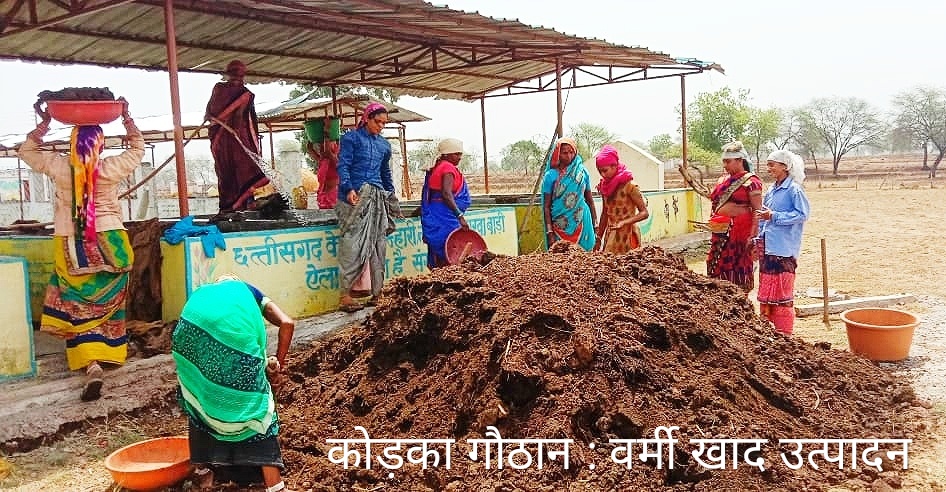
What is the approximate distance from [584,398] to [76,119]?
3.39 m

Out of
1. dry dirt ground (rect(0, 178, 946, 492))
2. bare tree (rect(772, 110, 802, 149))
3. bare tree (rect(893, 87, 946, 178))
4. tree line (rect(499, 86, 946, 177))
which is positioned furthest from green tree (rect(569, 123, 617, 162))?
dry dirt ground (rect(0, 178, 946, 492))

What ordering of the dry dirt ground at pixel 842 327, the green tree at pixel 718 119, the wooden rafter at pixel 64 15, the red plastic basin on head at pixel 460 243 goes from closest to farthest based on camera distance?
the dry dirt ground at pixel 842 327, the wooden rafter at pixel 64 15, the red plastic basin on head at pixel 460 243, the green tree at pixel 718 119

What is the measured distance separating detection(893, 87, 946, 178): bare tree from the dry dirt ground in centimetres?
4165

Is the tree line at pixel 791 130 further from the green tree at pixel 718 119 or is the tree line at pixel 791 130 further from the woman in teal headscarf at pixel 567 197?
the woman in teal headscarf at pixel 567 197

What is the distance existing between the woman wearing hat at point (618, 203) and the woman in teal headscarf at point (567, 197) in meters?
0.47

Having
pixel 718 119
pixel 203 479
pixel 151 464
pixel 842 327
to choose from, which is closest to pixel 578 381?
pixel 203 479

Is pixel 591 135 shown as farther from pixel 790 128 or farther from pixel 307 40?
pixel 307 40

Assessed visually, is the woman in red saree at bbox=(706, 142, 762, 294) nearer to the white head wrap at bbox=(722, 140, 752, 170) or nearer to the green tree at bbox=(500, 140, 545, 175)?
the white head wrap at bbox=(722, 140, 752, 170)

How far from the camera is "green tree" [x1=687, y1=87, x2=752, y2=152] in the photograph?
4028cm

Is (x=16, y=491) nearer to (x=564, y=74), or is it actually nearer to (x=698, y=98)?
(x=564, y=74)

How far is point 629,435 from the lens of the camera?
3.20 m

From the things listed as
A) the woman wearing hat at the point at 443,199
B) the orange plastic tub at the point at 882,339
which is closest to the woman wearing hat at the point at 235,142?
the woman wearing hat at the point at 443,199

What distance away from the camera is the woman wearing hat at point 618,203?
554 centimetres

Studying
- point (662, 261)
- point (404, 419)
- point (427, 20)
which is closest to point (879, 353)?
point (662, 261)
